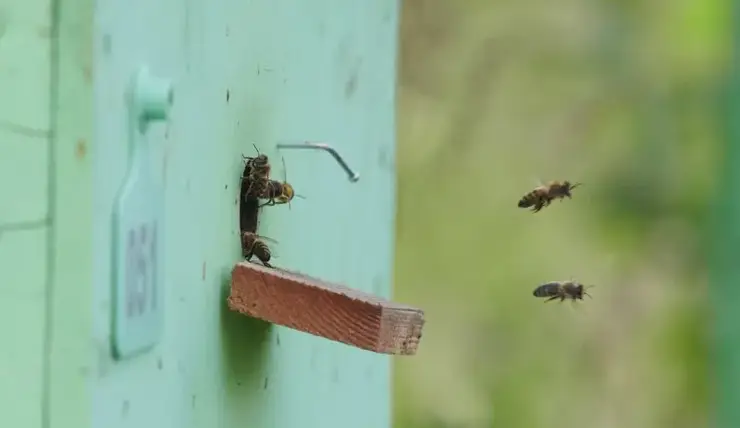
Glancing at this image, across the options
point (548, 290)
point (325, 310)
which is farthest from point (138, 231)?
point (548, 290)

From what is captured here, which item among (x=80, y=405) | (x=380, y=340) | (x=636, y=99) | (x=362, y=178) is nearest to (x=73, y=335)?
(x=80, y=405)

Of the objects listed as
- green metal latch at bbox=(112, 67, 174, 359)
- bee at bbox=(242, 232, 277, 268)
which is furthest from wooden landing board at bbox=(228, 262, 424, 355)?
green metal latch at bbox=(112, 67, 174, 359)

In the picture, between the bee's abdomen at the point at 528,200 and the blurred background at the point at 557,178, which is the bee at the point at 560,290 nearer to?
the bee's abdomen at the point at 528,200

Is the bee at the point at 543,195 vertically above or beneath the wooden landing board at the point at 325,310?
above

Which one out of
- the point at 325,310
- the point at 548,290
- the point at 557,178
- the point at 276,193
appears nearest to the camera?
the point at 325,310

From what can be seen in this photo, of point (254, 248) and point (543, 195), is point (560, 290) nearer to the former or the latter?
point (543, 195)

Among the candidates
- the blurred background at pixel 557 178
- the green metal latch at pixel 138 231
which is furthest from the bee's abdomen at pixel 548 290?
the green metal latch at pixel 138 231

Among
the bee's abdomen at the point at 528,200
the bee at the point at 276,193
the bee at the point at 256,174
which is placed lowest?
the bee's abdomen at the point at 528,200

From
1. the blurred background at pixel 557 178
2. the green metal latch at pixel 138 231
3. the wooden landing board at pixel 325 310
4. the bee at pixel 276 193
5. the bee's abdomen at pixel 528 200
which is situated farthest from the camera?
the blurred background at pixel 557 178
